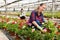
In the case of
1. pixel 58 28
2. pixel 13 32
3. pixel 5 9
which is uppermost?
pixel 58 28

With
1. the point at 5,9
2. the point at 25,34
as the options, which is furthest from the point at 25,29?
the point at 5,9

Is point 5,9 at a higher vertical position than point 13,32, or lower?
lower

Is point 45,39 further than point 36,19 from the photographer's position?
No

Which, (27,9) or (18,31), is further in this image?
(27,9)

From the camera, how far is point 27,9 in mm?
34969

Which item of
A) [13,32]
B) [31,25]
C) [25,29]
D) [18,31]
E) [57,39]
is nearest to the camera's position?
[57,39]

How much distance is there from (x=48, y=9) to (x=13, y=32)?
70.0 ft

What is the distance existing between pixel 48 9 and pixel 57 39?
81.0 ft

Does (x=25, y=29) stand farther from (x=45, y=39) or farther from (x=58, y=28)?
(x=45, y=39)

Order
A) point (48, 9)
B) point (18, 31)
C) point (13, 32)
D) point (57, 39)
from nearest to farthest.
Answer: point (57, 39)
point (18, 31)
point (13, 32)
point (48, 9)

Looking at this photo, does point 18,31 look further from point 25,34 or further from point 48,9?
point 48,9

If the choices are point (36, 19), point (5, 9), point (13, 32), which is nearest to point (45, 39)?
point (36, 19)

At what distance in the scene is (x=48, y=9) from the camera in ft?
104

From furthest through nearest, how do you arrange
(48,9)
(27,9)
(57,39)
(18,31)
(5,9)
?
(5,9), (27,9), (48,9), (18,31), (57,39)
